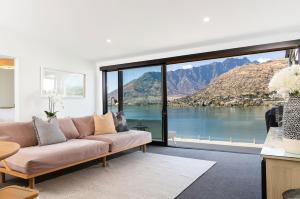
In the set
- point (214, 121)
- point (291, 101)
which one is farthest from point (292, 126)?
point (214, 121)

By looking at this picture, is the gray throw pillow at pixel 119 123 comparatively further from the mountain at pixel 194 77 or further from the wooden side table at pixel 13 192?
the wooden side table at pixel 13 192

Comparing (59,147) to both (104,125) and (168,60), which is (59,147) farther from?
(168,60)

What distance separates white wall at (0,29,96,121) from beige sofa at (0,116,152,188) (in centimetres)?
112

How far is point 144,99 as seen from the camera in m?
5.89

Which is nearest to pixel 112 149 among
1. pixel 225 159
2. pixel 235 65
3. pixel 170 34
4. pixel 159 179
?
pixel 159 179

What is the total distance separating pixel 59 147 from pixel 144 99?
3.09 metres

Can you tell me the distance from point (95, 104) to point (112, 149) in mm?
2800

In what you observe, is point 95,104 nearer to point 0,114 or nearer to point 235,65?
point 0,114

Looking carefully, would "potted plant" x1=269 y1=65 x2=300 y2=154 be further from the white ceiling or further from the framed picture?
the framed picture

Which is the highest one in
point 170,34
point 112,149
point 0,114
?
point 170,34

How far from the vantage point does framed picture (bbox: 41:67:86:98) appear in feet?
16.1

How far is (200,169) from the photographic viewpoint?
3.46 metres

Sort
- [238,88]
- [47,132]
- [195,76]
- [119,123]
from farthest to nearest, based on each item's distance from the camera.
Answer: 1. [195,76]
2. [238,88]
3. [119,123]
4. [47,132]

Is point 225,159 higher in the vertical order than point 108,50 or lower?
lower
